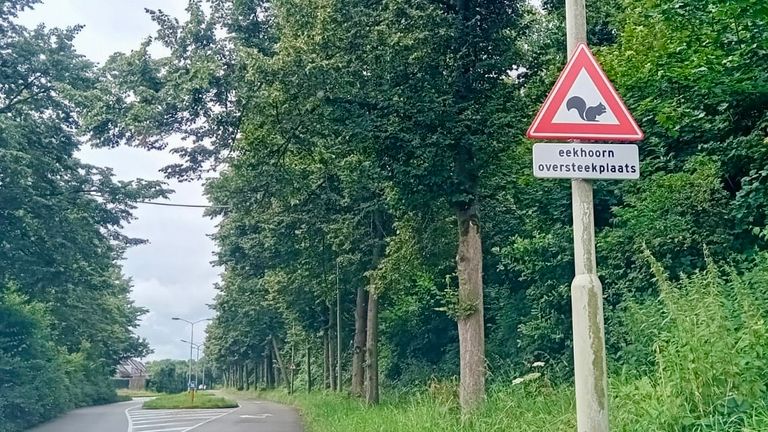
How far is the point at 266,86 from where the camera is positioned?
43.5ft

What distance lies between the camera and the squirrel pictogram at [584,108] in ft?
15.9

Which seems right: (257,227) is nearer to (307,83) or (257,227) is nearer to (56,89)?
(56,89)

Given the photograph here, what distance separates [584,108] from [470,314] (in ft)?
26.9

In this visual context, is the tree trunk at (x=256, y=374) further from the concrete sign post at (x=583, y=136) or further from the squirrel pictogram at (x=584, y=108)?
the squirrel pictogram at (x=584, y=108)

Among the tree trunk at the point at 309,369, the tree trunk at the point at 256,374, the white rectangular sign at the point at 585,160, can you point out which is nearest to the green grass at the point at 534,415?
the white rectangular sign at the point at 585,160

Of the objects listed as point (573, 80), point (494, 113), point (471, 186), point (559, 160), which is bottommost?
point (559, 160)

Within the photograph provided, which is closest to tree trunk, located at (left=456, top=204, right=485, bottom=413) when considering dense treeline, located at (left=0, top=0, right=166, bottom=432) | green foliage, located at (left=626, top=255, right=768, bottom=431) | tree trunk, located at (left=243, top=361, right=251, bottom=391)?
green foliage, located at (left=626, top=255, right=768, bottom=431)

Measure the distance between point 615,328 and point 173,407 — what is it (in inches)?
1314

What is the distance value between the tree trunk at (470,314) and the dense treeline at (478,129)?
0.03 meters

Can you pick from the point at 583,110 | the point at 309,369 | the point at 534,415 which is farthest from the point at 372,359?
→ the point at 309,369

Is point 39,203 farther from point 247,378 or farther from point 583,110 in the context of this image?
point 247,378

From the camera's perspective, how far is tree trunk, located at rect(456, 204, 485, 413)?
12.1 meters

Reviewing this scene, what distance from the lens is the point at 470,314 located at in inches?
499

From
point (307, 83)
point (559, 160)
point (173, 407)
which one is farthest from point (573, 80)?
point (173, 407)
